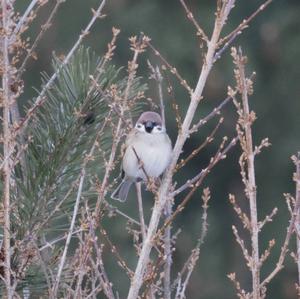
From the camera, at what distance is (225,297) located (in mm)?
12578

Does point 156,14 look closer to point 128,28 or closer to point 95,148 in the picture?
point 128,28

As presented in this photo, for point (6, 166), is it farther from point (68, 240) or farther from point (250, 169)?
point (250, 169)

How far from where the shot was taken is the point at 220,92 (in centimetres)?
1259

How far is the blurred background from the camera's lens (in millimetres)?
12617

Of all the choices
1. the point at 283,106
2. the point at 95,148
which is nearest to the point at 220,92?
the point at 283,106

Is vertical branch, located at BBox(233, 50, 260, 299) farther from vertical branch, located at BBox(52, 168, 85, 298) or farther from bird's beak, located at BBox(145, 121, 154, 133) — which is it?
bird's beak, located at BBox(145, 121, 154, 133)

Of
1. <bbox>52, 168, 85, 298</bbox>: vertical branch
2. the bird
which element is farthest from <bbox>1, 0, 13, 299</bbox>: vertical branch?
the bird

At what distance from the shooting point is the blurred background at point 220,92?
41.4 feet

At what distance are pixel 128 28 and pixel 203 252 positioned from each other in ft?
8.51

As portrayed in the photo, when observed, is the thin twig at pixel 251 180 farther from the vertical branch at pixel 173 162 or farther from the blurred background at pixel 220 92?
the blurred background at pixel 220 92

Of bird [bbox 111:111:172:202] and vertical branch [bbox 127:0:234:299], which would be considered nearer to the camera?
vertical branch [bbox 127:0:234:299]

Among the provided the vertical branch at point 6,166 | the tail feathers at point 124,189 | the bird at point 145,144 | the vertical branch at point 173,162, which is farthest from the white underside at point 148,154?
the vertical branch at point 6,166

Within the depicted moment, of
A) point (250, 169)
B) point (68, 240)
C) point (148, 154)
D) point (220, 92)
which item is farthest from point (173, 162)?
point (220, 92)

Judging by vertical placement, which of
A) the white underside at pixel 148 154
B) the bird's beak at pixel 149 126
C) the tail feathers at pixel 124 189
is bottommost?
the tail feathers at pixel 124 189
